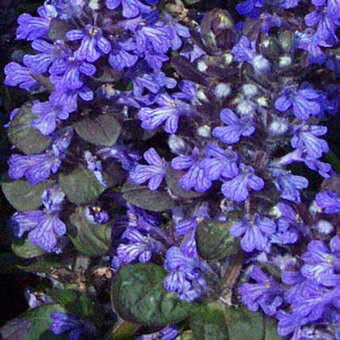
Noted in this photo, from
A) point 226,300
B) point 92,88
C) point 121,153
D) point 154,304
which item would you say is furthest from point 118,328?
point 92,88

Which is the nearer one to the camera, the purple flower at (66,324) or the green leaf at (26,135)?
the green leaf at (26,135)

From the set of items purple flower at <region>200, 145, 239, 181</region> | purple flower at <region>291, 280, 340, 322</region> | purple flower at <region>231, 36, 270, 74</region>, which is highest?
purple flower at <region>231, 36, 270, 74</region>

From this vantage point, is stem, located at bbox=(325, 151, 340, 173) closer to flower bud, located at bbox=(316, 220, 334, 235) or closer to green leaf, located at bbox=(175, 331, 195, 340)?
flower bud, located at bbox=(316, 220, 334, 235)

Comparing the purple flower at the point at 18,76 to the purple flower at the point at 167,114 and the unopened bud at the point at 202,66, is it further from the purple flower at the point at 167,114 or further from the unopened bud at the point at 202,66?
the unopened bud at the point at 202,66

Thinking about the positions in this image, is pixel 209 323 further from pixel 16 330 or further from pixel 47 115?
pixel 47 115

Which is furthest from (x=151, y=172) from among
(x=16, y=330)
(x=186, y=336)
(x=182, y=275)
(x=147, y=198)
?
(x=16, y=330)

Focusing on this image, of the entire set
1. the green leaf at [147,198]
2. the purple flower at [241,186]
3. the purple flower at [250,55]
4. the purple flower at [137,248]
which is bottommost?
the purple flower at [137,248]

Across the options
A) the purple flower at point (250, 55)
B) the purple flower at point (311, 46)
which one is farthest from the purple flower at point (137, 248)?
the purple flower at point (311, 46)

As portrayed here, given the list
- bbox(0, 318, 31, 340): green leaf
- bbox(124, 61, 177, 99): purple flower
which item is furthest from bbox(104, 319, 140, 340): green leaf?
bbox(124, 61, 177, 99): purple flower
